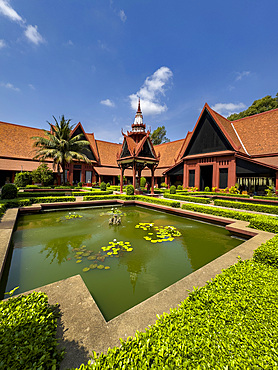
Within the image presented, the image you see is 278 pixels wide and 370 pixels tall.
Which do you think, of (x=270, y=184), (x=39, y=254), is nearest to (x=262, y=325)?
(x=39, y=254)

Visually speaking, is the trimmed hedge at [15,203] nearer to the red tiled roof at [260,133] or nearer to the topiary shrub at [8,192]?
the topiary shrub at [8,192]

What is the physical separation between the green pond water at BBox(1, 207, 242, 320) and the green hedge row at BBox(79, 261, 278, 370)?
4.93ft

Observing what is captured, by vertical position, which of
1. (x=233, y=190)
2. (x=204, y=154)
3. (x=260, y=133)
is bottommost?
(x=233, y=190)

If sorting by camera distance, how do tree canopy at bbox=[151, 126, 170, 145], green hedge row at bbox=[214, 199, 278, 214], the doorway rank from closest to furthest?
green hedge row at bbox=[214, 199, 278, 214] → the doorway → tree canopy at bbox=[151, 126, 170, 145]

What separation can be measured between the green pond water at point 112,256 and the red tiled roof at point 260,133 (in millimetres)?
16479

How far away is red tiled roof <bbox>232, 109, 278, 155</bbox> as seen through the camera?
747 inches

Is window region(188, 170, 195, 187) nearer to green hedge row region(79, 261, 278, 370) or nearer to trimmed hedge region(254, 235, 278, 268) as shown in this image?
trimmed hedge region(254, 235, 278, 268)

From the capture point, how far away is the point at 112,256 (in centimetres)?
506

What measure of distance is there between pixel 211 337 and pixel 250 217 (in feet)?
26.1

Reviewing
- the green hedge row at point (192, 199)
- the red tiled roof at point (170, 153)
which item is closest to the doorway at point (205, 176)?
the red tiled roof at point (170, 153)

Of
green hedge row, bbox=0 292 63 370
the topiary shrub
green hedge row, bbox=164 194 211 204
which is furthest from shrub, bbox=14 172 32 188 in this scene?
green hedge row, bbox=0 292 63 370

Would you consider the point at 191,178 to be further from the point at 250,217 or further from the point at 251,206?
the point at 250,217

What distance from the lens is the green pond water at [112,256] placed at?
12.0ft

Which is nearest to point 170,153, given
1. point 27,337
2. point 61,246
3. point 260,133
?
point 260,133
